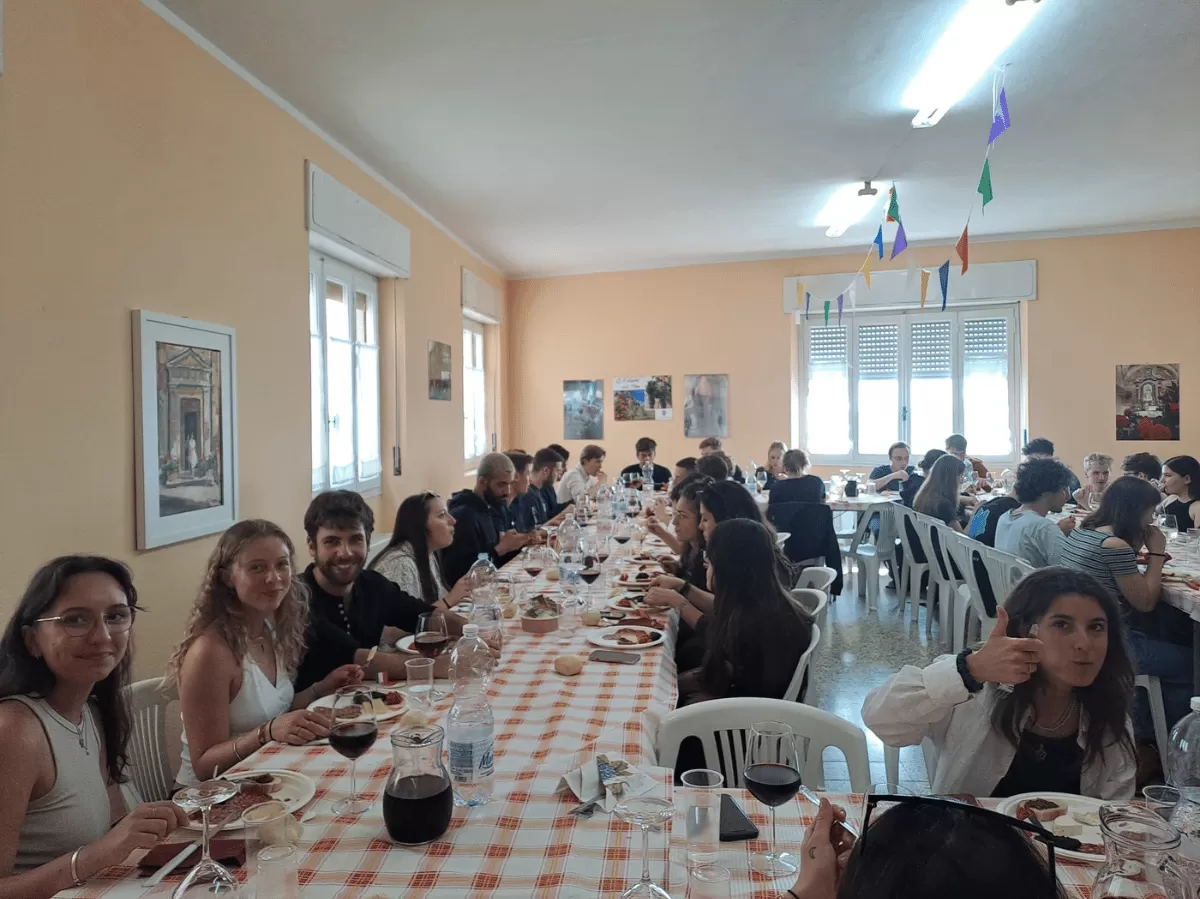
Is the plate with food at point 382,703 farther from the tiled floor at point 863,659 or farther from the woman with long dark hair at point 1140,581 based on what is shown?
the woman with long dark hair at point 1140,581

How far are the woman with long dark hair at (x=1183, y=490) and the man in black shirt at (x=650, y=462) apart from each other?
4994 millimetres

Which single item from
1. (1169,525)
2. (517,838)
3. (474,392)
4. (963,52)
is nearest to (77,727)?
(517,838)

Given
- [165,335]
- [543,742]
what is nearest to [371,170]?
[165,335]

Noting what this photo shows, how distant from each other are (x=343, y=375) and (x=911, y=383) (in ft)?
23.6

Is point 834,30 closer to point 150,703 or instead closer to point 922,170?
point 922,170

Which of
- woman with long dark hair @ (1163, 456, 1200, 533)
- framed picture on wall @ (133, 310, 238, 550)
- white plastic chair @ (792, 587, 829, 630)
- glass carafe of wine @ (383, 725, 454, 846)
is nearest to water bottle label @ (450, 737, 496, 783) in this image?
glass carafe of wine @ (383, 725, 454, 846)

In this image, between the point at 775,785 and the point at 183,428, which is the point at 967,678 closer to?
the point at 775,785

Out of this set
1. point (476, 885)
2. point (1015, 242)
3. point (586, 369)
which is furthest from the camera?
point (586, 369)

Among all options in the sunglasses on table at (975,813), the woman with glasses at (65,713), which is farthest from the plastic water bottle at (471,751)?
the sunglasses on table at (975,813)

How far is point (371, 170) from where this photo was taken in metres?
6.09

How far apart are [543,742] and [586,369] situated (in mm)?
8749

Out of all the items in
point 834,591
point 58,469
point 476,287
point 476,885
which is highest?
point 476,287

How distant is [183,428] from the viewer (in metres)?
3.84

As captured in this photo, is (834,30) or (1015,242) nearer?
(834,30)
